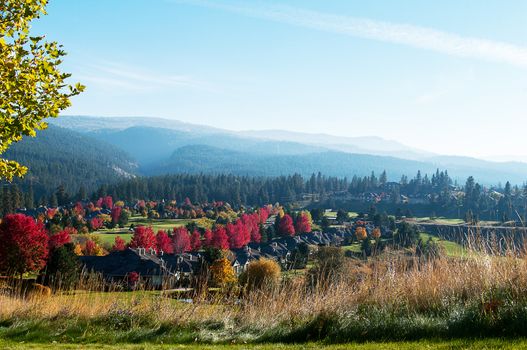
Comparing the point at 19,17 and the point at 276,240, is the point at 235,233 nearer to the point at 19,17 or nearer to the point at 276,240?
the point at 276,240

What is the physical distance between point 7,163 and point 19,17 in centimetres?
238

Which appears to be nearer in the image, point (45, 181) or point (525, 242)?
point (525, 242)

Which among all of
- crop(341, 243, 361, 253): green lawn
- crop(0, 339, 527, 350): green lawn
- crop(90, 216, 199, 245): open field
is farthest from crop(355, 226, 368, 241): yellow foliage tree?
crop(0, 339, 527, 350): green lawn

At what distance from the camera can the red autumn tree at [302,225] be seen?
4272 inches

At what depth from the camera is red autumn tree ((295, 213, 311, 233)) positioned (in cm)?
10850

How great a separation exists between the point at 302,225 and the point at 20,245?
239 ft

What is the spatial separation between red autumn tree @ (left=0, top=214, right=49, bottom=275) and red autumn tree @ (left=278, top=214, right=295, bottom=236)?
64595 mm

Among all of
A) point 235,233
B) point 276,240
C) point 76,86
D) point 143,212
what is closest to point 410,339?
point 76,86

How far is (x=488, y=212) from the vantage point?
13675 centimetres

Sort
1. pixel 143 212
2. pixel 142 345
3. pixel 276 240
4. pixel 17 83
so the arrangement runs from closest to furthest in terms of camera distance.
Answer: pixel 17 83, pixel 142 345, pixel 276 240, pixel 143 212

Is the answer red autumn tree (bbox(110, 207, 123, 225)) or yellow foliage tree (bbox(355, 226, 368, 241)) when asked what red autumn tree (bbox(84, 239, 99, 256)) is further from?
yellow foliage tree (bbox(355, 226, 368, 241))

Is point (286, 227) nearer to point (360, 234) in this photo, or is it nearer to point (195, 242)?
point (360, 234)

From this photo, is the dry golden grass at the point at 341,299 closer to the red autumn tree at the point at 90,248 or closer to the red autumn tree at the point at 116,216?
the red autumn tree at the point at 90,248

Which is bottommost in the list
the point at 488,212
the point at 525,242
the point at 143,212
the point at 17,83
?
the point at 143,212
